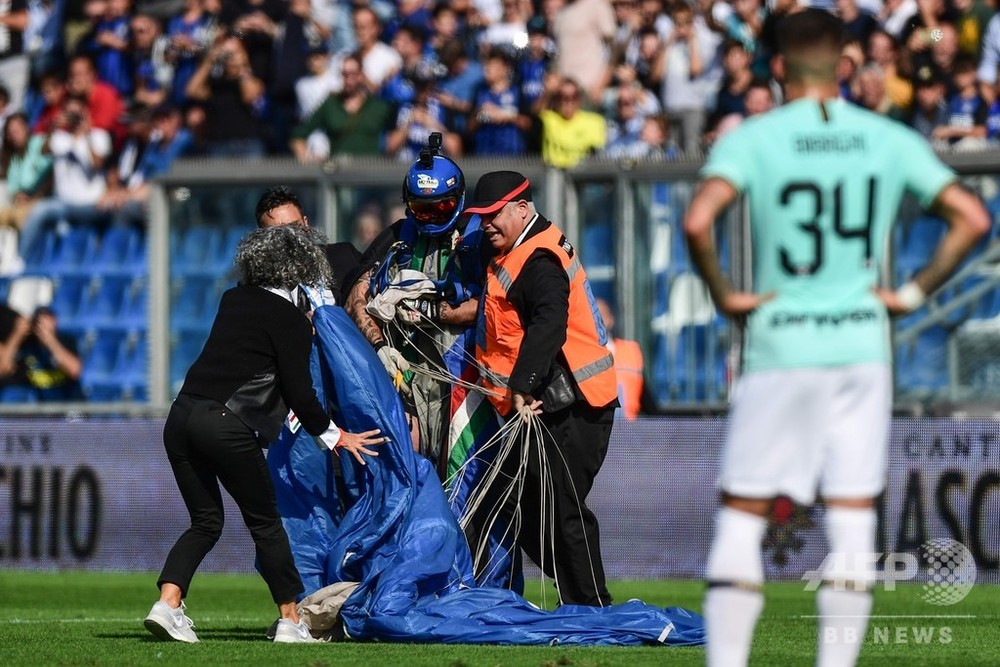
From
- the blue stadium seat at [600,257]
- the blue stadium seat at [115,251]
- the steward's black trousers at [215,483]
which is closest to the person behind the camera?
the steward's black trousers at [215,483]

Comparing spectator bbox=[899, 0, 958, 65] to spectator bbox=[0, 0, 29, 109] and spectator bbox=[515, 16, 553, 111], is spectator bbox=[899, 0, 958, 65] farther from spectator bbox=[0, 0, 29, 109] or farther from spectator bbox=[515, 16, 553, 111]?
spectator bbox=[0, 0, 29, 109]

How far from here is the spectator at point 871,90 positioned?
14.4 m

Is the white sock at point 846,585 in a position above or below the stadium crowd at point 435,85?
below

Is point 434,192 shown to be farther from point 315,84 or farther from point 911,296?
point 315,84

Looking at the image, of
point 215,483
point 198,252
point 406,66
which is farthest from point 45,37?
point 215,483

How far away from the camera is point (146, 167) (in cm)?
1770

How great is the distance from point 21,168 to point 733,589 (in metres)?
13.9

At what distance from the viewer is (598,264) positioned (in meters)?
14.2

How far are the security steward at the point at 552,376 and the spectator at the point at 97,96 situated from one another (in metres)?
10.6

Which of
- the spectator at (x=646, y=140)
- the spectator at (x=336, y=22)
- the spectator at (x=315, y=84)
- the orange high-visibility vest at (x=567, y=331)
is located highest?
the spectator at (x=336, y=22)

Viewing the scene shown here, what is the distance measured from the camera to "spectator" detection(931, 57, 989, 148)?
14406mm

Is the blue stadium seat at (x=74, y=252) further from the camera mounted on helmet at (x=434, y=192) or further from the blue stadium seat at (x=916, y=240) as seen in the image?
the camera mounted on helmet at (x=434, y=192)

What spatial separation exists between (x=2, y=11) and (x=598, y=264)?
420 inches

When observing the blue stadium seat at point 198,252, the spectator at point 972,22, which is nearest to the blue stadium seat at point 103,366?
the blue stadium seat at point 198,252
